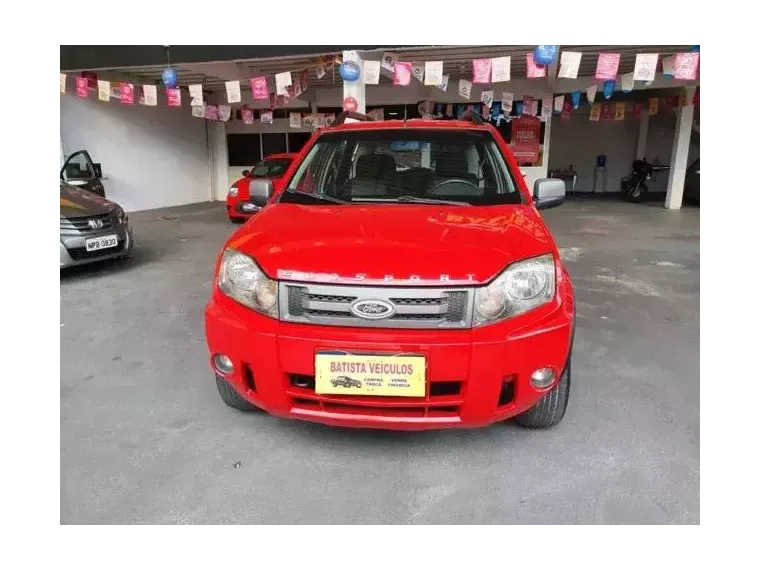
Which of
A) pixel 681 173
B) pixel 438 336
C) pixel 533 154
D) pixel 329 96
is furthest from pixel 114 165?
A: pixel 681 173

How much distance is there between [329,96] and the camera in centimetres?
1412

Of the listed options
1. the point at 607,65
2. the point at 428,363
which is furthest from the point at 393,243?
the point at 607,65

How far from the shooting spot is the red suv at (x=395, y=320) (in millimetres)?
1926

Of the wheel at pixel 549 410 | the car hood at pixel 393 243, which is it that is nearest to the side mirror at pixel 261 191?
the car hood at pixel 393 243

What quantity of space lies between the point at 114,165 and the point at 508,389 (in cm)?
1256

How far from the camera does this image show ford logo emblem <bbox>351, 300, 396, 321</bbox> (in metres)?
1.93

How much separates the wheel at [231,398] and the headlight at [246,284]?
0.60 meters

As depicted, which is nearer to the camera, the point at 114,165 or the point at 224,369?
the point at 224,369

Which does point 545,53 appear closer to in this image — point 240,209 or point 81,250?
point 240,209

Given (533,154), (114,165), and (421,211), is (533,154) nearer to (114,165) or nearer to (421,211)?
(114,165)

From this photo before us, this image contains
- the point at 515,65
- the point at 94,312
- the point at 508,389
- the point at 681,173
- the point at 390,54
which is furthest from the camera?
the point at 681,173

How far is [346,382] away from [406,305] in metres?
0.38

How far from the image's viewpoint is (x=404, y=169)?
3074mm

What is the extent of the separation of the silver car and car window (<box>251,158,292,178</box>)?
12.6 ft
